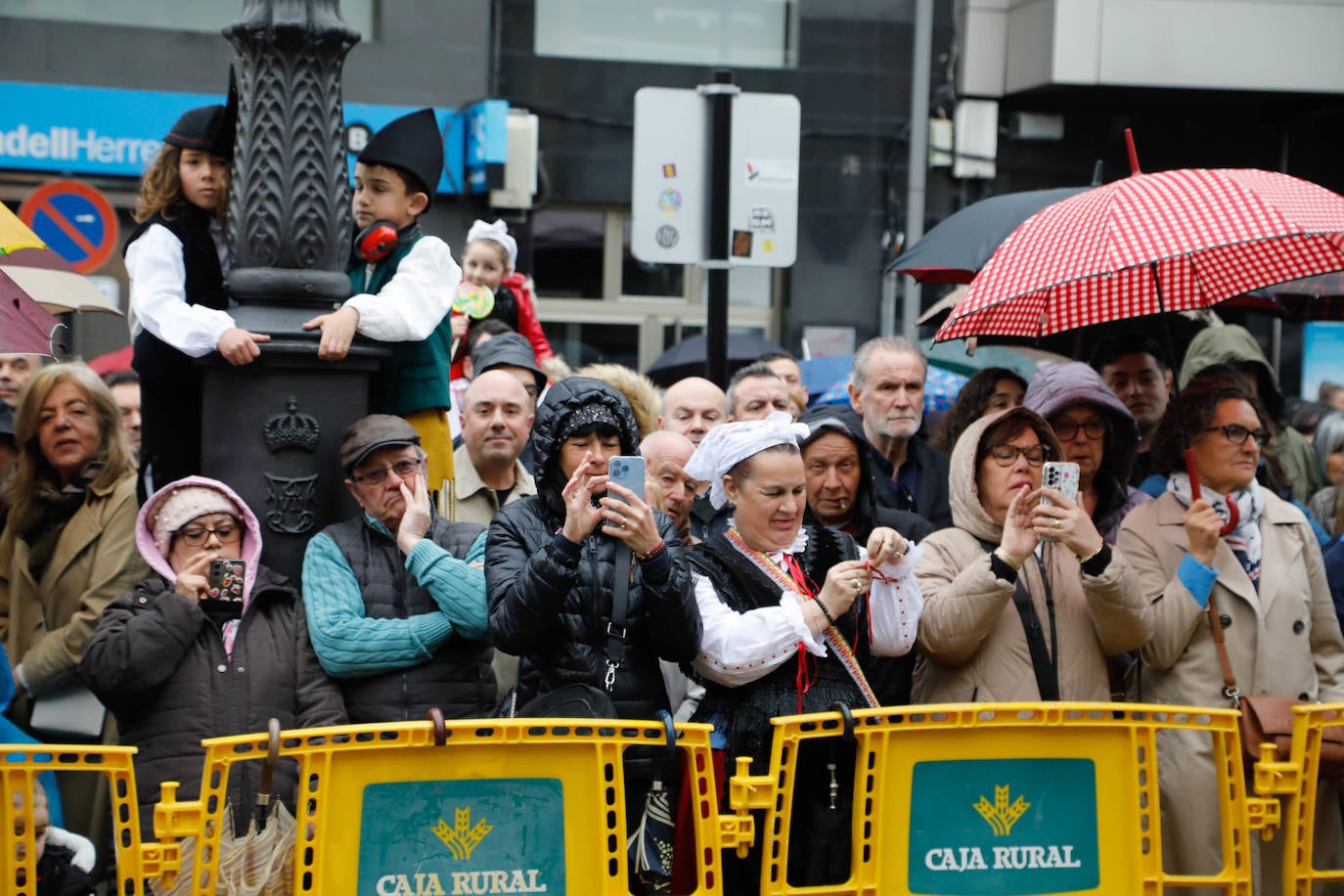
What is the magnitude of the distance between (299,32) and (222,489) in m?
1.48

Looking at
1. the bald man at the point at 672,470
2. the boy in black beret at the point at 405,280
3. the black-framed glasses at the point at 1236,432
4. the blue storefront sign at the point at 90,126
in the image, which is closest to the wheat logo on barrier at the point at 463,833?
the boy in black beret at the point at 405,280

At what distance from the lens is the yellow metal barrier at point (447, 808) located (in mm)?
3746

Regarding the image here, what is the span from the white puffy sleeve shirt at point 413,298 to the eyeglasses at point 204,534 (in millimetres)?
756

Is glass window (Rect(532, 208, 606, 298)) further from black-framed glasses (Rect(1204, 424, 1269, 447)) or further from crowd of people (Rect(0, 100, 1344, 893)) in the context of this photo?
black-framed glasses (Rect(1204, 424, 1269, 447))

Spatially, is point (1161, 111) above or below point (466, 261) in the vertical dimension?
above

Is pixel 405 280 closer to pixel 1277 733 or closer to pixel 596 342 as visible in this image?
pixel 1277 733

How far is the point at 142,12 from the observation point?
51.0 feet

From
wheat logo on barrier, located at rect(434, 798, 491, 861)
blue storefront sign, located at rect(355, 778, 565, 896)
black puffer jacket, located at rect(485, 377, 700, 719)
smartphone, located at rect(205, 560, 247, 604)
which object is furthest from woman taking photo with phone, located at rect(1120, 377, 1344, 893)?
smartphone, located at rect(205, 560, 247, 604)

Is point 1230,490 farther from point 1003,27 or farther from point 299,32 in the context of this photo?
point 1003,27

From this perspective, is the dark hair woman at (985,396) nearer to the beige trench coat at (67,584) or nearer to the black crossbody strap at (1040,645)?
the black crossbody strap at (1040,645)

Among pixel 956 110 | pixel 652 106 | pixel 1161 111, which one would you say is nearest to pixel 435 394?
pixel 652 106

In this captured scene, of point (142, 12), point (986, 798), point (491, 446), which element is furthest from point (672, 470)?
point (142, 12)

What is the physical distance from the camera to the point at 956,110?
1769 cm

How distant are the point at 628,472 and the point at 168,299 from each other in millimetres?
1734
